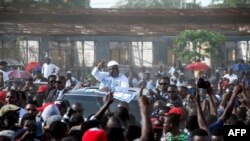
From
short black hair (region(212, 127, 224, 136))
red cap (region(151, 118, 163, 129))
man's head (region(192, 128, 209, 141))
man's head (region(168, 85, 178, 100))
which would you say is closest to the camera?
man's head (region(192, 128, 209, 141))

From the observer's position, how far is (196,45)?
38000 millimetres

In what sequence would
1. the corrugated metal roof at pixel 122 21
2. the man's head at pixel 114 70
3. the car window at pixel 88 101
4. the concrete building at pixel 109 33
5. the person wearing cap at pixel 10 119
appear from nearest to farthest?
the person wearing cap at pixel 10 119 → the car window at pixel 88 101 → the man's head at pixel 114 70 → the concrete building at pixel 109 33 → the corrugated metal roof at pixel 122 21

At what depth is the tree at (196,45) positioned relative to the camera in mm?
37625

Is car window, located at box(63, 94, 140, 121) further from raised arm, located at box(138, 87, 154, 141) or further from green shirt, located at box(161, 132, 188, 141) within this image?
raised arm, located at box(138, 87, 154, 141)

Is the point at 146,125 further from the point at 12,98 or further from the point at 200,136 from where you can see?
the point at 12,98

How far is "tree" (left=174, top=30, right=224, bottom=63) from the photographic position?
37625 mm

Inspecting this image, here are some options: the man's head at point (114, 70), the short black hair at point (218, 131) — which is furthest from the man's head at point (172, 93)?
the short black hair at point (218, 131)

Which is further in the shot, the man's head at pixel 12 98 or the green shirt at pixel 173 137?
the man's head at pixel 12 98

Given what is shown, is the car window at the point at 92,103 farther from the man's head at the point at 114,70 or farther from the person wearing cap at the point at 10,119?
the person wearing cap at the point at 10,119

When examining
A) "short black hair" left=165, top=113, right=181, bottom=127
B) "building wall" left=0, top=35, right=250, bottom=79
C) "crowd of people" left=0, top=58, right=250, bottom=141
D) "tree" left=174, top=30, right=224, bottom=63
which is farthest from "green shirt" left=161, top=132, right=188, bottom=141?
"tree" left=174, top=30, right=224, bottom=63

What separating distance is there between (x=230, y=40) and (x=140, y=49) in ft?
16.0

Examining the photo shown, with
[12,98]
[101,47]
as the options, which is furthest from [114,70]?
[101,47]

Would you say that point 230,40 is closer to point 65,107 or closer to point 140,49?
point 140,49

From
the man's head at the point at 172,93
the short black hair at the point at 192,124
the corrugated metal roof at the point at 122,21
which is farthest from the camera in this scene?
the corrugated metal roof at the point at 122,21
